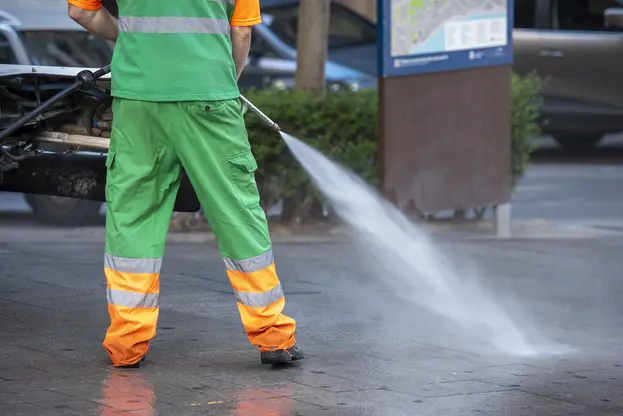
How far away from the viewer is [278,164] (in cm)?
988

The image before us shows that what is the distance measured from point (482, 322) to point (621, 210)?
5061 mm

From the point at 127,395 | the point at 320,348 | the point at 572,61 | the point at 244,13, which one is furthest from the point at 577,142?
the point at 127,395

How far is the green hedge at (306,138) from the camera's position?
9.85 metres

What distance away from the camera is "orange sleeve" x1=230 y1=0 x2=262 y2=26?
564 centimetres

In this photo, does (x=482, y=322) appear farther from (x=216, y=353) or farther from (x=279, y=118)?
(x=279, y=118)

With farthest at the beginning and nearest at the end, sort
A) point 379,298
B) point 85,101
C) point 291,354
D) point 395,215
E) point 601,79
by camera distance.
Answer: point 601,79 < point 395,215 < point 379,298 < point 85,101 < point 291,354

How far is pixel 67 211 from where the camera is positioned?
1075 centimetres

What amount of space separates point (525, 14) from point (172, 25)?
1090 centimetres

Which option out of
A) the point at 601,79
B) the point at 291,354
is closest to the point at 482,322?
the point at 291,354

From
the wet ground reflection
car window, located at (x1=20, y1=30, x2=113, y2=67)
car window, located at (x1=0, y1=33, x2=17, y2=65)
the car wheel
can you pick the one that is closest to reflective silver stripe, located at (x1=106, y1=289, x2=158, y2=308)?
the wet ground reflection

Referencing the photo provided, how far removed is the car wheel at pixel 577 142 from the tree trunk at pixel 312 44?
6.13m

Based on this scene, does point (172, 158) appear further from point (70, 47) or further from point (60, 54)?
point (70, 47)

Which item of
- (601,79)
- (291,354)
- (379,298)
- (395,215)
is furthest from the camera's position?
(601,79)

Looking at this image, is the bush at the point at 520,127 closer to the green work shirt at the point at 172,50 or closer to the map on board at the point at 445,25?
the map on board at the point at 445,25
